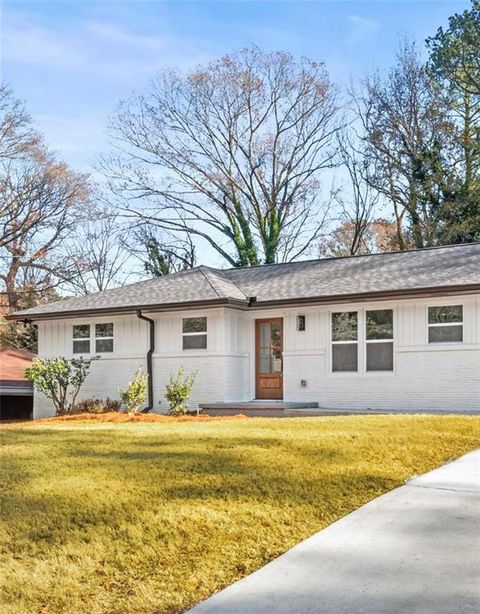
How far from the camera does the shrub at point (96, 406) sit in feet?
55.3

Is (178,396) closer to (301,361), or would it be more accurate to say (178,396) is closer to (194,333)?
(194,333)

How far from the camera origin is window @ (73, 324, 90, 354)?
60.8 ft

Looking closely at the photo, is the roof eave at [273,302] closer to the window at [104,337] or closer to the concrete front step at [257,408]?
the window at [104,337]

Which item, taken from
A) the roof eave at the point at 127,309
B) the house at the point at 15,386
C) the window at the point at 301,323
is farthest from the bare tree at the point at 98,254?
the window at the point at 301,323

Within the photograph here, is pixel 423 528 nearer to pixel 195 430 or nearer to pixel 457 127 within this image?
pixel 195 430

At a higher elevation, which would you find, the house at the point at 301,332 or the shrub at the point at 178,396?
the house at the point at 301,332

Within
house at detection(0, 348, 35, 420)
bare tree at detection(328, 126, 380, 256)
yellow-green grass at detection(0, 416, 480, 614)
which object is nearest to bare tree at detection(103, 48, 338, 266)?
bare tree at detection(328, 126, 380, 256)

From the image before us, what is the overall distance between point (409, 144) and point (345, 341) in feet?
52.3

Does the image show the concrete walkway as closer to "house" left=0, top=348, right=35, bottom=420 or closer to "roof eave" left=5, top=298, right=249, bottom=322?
"roof eave" left=5, top=298, right=249, bottom=322

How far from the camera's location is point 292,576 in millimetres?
4148

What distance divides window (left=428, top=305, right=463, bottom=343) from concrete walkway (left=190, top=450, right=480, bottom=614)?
9029mm

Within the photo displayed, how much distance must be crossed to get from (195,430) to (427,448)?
Result: 333 centimetres

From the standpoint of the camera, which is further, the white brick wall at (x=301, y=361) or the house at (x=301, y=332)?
the house at (x=301, y=332)

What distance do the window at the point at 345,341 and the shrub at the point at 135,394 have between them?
4.64m
